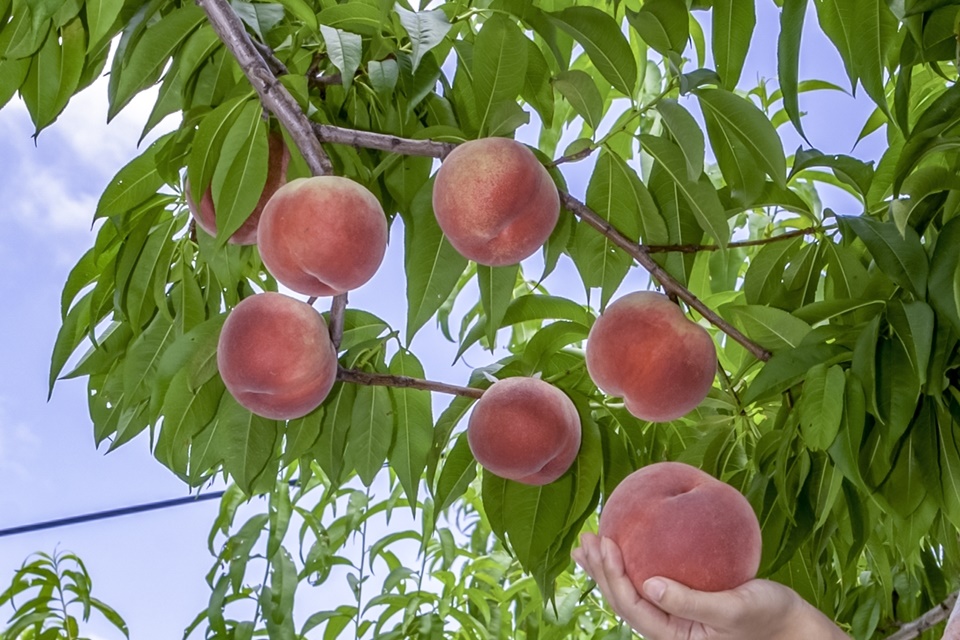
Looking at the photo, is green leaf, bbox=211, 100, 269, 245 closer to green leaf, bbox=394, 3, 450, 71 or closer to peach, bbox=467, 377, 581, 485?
green leaf, bbox=394, 3, 450, 71

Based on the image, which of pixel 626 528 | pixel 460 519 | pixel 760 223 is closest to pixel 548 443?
pixel 626 528

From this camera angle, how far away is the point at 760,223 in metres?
1.73

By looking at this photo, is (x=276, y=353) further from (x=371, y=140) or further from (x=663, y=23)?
(x=663, y=23)

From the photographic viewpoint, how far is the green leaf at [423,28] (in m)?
0.85

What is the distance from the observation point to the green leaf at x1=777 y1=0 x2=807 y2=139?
0.89 meters

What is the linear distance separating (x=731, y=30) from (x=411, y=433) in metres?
0.58

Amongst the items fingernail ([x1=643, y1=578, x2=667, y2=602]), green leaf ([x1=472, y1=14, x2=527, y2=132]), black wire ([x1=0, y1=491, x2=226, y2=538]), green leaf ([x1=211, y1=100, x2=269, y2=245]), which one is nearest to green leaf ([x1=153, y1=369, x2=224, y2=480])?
green leaf ([x1=211, y1=100, x2=269, y2=245])

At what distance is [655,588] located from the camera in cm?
75

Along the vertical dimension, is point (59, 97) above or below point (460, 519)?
above

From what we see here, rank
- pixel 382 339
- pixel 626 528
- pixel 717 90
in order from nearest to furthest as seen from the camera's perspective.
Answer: pixel 626 528, pixel 717 90, pixel 382 339

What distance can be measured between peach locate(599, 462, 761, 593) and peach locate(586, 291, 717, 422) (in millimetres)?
175

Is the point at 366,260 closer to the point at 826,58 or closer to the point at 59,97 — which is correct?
the point at 59,97

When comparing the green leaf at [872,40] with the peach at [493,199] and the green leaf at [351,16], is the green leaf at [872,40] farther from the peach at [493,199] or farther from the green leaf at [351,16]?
the green leaf at [351,16]

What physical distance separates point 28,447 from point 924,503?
2.64 metres
